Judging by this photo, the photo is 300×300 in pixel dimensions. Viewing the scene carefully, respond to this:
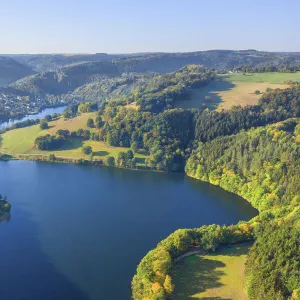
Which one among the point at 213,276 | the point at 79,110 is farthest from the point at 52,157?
the point at 213,276

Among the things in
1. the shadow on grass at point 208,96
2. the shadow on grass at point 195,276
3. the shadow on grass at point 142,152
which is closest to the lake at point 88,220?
the shadow on grass at point 195,276

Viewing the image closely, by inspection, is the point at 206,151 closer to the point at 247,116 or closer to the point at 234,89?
the point at 247,116

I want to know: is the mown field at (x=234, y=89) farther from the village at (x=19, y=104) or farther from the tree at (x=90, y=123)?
the village at (x=19, y=104)

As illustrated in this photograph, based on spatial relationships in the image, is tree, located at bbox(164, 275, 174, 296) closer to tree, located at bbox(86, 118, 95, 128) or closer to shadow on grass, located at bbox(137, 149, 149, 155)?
shadow on grass, located at bbox(137, 149, 149, 155)

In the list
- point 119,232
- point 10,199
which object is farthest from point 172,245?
point 10,199

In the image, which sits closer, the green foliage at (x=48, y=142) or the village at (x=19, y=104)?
the green foliage at (x=48, y=142)

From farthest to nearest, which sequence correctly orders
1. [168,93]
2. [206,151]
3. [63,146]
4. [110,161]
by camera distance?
[168,93] < [63,146] < [110,161] < [206,151]

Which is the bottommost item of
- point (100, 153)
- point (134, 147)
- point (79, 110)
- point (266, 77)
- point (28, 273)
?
point (28, 273)
